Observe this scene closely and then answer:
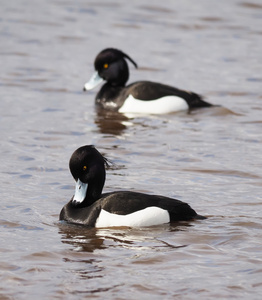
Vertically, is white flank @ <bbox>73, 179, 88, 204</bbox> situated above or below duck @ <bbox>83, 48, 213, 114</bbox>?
below

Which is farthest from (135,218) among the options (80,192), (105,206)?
(80,192)

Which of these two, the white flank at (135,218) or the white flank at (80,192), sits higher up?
the white flank at (80,192)

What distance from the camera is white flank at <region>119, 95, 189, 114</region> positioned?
39.4ft

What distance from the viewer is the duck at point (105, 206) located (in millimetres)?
7207

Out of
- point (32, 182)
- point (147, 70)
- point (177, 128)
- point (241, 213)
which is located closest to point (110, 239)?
point (241, 213)

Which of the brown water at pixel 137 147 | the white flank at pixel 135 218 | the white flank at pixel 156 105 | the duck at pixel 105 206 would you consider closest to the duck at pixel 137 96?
the white flank at pixel 156 105

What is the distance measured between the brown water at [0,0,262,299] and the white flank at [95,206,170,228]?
0.07 metres

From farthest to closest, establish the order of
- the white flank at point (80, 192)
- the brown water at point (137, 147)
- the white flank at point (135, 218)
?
the white flank at point (80, 192)
the white flank at point (135, 218)
the brown water at point (137, 147)

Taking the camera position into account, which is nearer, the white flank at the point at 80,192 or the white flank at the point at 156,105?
the white flank at the point at 80,192

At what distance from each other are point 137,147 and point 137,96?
2.10 m

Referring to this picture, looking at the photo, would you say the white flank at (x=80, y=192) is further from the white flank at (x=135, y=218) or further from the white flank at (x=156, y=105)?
the white flank at (x=156, y=105)

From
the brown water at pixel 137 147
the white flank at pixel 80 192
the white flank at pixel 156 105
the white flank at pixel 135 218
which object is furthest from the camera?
the white flank at pixel 156 105

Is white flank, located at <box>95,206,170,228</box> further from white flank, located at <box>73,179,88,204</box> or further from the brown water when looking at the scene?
white flank, located at <box>73,179,88,204</box>

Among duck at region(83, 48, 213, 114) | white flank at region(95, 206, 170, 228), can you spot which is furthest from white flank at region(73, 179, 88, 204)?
duck at region(83, 48, 213, 114)
